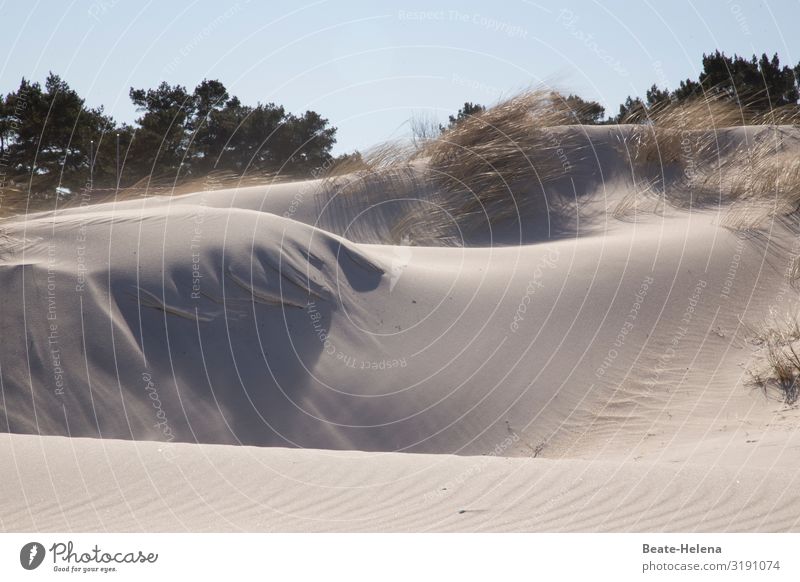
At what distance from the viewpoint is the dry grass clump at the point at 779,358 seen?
8.52m

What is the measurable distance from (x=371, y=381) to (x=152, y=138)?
42.5ft

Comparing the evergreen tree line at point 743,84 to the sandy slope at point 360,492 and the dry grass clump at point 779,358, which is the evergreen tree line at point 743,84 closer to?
the dry grass clump at point 779,358

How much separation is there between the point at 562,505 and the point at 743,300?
22.2 feet

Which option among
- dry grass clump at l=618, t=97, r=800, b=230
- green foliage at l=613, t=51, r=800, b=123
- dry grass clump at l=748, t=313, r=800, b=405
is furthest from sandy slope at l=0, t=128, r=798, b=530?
green foliage at l=613, t=51, r=800, b=123

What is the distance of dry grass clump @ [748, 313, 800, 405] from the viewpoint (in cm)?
852

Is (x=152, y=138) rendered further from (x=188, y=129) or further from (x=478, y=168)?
(x=478, y=168)

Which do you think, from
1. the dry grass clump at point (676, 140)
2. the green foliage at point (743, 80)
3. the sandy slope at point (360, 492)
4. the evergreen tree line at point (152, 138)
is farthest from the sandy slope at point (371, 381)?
the green foliage at point (743, 80)

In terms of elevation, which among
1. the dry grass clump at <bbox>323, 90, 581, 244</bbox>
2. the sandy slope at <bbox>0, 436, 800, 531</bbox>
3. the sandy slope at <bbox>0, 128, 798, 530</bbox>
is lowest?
the sandy slope at <bbox>0, 436, 800, 531</bbox>

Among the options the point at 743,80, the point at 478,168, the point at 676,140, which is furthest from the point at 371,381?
the point at 743,80

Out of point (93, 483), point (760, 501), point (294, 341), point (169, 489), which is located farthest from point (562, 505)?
point (294, 341)

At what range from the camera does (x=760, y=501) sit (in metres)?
5.18
